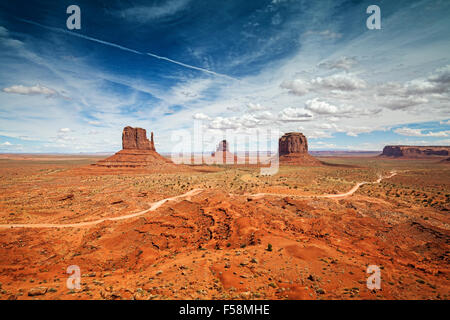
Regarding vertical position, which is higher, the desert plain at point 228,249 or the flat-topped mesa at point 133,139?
the flat-topped mesa at point 133,139

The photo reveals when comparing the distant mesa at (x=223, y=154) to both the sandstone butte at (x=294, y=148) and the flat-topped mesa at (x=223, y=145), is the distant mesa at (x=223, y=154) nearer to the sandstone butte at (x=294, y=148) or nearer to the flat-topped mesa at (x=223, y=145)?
the flat-topped mesa at (x=223, y=145)

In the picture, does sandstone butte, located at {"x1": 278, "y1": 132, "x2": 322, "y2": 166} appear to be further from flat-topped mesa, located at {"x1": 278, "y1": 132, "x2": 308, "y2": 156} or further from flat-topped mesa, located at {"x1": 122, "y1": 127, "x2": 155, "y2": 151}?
flat-topped mesa, located at {"x1": 122, "y1": 127, "x2": 155, "y2": 151}

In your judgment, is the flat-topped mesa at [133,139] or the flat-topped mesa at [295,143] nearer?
the flat-topped mesa at [133,139]

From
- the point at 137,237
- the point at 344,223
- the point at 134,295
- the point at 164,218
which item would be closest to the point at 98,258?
the point at 137,237

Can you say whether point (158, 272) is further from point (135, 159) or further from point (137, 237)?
point (135, 159)

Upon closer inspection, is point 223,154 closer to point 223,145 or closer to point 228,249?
point 223,145

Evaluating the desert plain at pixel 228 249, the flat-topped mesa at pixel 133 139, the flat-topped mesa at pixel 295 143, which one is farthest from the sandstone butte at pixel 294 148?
the desert plain at pixel 228 249
